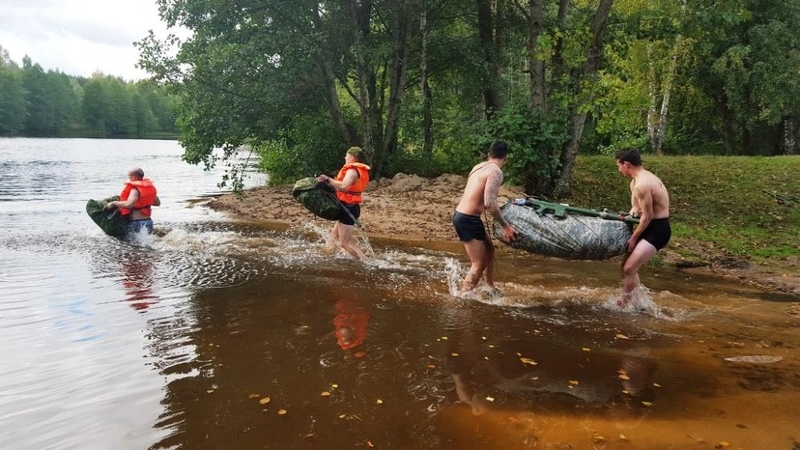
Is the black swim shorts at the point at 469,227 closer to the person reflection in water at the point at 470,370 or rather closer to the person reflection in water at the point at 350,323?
the person reflection in water at the point at 470,370

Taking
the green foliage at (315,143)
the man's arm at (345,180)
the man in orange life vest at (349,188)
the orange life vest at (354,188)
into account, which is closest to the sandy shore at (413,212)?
the green foliage at (315,143)

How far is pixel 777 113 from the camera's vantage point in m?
22.6

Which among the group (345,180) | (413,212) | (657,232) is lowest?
(413,212)

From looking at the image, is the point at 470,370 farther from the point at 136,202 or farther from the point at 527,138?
the point at 527,138

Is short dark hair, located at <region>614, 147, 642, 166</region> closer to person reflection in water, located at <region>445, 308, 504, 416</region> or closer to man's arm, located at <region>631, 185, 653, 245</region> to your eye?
man's arm, located at <region>631, 185, 653, 245</region>

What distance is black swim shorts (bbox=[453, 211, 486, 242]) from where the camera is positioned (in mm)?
6773

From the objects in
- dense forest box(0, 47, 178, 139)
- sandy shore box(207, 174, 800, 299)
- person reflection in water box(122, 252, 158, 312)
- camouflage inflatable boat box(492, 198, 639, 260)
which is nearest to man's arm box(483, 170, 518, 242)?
camouflage inflatable boat box(492, 198, 639, 260)

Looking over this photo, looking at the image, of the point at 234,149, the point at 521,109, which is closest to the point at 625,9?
the point at 521,109

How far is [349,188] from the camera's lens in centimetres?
903

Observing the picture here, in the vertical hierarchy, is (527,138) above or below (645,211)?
above

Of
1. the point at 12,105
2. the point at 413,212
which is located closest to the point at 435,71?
the point at 413,212

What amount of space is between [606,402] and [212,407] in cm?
308

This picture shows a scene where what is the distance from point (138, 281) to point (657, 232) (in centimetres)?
704

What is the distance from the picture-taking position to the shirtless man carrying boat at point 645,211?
247 inches
